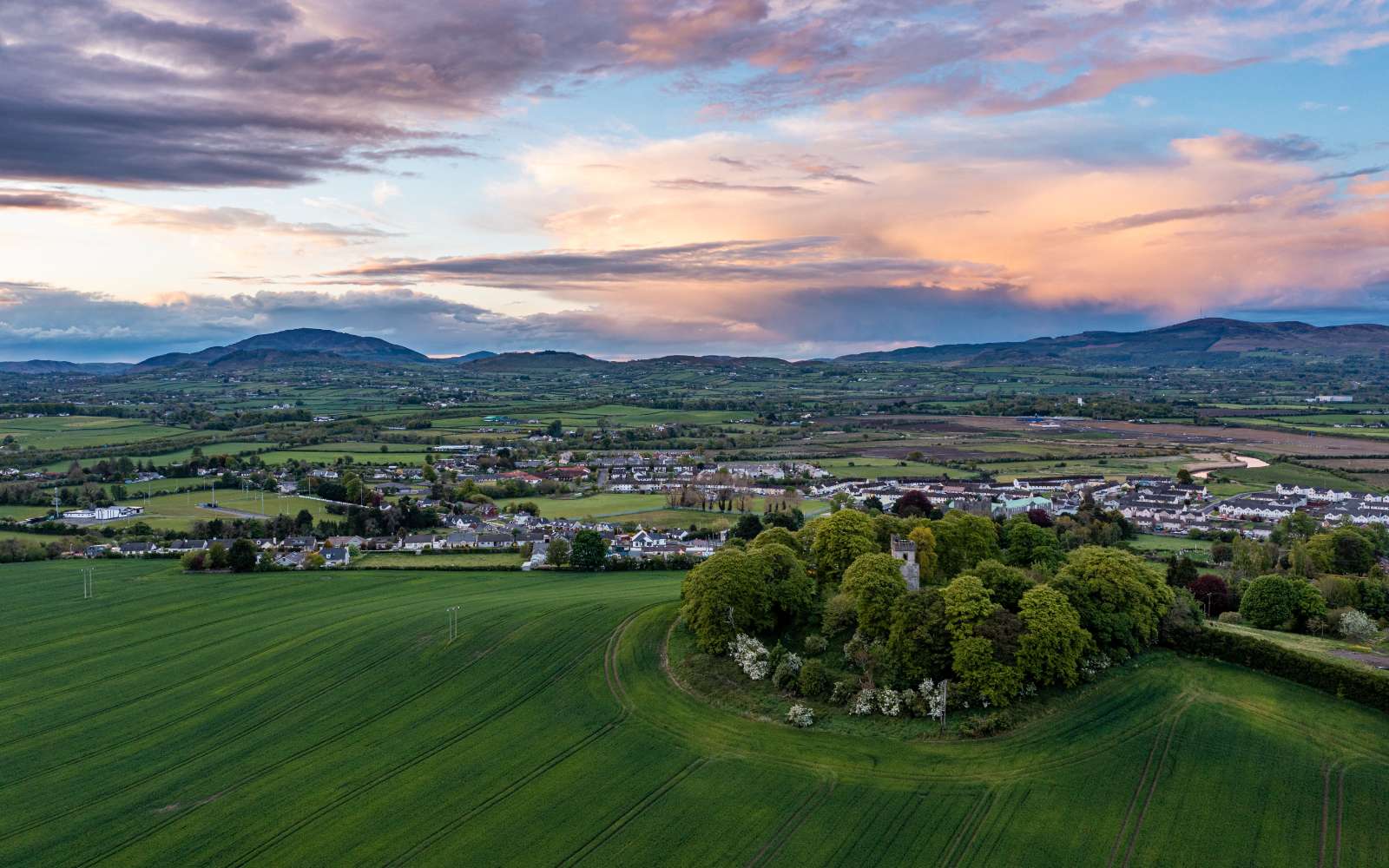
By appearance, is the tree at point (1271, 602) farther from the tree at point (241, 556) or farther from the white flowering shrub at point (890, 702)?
the tree at point (241, 556)

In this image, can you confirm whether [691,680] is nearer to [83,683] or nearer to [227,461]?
[83,683]

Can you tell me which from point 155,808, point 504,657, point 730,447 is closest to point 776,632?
point 504,657

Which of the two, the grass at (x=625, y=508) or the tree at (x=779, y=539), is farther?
the grass at (x=625, y=508)

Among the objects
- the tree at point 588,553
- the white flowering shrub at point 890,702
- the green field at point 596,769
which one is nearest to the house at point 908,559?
the white flowering shrub at point 890,702

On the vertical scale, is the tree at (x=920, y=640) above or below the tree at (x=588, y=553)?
above

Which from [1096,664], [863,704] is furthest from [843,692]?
[1096,664]

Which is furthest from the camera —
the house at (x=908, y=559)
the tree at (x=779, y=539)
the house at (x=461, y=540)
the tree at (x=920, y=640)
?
the house at (x=461, y=540)

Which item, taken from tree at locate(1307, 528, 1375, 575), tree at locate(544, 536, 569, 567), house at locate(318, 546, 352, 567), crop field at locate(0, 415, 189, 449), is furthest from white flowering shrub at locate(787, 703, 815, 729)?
crop field at locate(0, 415, 189, 449)
